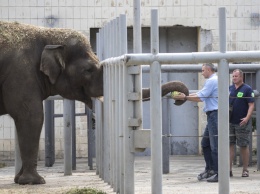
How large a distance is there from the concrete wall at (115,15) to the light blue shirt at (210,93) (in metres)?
6.95

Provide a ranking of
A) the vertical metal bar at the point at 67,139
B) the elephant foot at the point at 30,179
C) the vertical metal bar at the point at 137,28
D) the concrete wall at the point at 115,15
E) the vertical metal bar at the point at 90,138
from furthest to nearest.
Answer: the concrete wall at the point at 115,15 < the vertical metal bar at the point at 90,138 < the vertical metal bar at the point at 67,139 < the elephant foot at the point at 30,179 < the vertical metal bar at the point at 137,28

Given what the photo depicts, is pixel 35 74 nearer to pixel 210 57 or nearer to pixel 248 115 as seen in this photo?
pixel 248 115

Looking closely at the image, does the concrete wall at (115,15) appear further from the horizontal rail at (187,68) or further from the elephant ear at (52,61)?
the elephant ear at (52,61)

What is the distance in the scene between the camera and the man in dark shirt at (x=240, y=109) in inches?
565

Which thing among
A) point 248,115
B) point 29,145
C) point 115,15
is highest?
point 115,15

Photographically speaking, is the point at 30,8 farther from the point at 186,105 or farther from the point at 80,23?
the point at 186,105

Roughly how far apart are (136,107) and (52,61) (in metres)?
4.17

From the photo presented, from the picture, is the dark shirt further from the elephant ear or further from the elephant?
the elephant ear

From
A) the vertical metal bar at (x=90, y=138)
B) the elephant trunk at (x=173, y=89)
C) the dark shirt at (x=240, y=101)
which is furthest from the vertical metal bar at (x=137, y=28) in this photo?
the vertical metal bar at (x=90, y=138)

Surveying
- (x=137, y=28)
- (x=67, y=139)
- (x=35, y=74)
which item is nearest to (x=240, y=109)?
(x=67, y=139)

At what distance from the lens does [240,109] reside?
14469mm

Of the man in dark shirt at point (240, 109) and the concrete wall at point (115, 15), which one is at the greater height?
the concrete wall at point (115, 15)

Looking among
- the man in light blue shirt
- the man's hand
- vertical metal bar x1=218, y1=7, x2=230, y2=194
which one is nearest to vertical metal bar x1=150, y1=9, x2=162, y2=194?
vertical metal bar x1=218, y1=7, x2=230, y2=194

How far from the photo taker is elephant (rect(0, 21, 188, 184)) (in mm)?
12719
